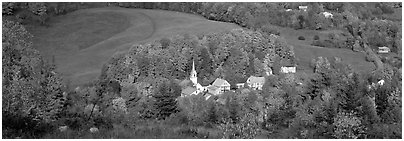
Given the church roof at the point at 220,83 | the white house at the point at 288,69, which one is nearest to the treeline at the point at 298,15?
the white house at the point at 288,69

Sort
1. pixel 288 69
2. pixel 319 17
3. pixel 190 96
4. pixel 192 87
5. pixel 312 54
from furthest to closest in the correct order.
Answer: pixel 319 17 → pixel 312 54 → pixel 288 69 → pixel 192 87 → pixel 190 96

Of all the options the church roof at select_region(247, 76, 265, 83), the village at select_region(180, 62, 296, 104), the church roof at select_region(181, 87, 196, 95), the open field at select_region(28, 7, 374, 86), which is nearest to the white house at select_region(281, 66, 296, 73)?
the open field at select_region(28, 7, 374, 86)

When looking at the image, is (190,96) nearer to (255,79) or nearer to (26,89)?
(255,79)

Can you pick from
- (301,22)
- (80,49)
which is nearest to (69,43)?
(80,49)

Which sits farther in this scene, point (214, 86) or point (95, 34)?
point (95, 34)

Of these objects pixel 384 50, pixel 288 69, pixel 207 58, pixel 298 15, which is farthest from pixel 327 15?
pixel 207 58

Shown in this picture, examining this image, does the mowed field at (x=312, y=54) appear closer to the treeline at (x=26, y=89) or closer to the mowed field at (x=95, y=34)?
the mowed field at (x=95, y=34)

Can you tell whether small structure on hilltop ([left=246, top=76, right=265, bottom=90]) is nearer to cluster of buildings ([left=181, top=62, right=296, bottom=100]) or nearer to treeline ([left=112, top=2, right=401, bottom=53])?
cluster of buildings ([left=181, top=62, right=296, bottom=100])
